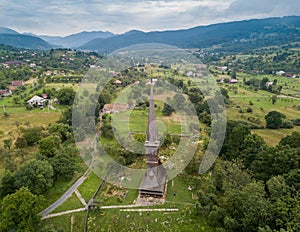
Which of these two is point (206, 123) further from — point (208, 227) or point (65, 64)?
point (65, 64)

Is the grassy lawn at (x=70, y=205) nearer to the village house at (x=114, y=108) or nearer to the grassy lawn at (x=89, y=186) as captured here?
the grassy lawn at (x=89, y=186)

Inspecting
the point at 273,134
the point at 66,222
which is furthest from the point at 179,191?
the point at 273,134

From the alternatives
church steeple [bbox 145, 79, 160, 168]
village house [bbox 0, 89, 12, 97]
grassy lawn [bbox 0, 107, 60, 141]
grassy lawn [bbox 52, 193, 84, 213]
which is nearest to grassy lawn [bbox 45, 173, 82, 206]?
grassy lawn [bbox 52, 193, 84, 213]

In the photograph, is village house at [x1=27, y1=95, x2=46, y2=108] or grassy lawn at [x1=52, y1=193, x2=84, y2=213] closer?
grassy lawn at [x1=52, y1=193, x2=84, y2=213]

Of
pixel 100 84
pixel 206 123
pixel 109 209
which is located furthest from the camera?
pixel 100 84

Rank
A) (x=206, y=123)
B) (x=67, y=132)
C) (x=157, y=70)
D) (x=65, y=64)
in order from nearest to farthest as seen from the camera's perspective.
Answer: (x=67, y=132), (x=206, y=123), (x=157, y=70), (x=65, y=64)

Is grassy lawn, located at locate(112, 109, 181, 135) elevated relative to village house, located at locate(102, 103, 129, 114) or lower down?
lower down

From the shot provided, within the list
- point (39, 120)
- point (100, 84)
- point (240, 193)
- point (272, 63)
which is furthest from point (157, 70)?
point (272, 63)

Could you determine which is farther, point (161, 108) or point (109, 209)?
point (161, 108)

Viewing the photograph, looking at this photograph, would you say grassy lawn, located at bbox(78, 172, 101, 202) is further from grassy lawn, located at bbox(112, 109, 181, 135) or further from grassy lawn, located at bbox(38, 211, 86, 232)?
grassy lawn, located at bbox(112, 109, 181, 135)

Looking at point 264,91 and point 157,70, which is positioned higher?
point 157,70
